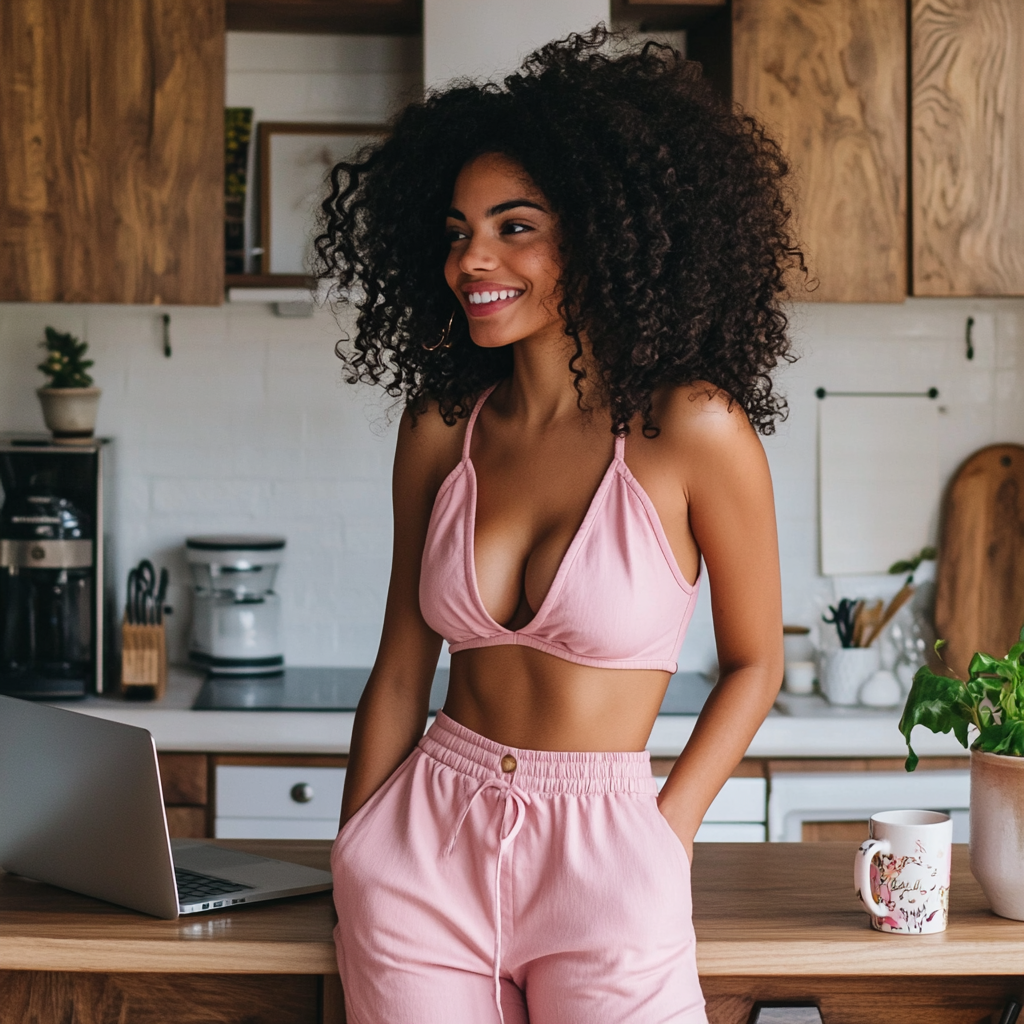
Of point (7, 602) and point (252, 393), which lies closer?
point (7, 602)

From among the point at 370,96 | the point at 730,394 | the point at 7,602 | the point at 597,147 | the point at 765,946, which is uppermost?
the point at 370,96

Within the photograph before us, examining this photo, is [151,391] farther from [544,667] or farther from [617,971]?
[617,971]

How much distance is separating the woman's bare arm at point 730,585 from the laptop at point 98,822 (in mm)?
438

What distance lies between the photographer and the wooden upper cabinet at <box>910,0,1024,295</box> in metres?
2.81

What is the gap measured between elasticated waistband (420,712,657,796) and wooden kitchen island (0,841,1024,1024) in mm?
138

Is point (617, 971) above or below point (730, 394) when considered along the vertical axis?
below

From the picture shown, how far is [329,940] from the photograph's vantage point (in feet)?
4.37

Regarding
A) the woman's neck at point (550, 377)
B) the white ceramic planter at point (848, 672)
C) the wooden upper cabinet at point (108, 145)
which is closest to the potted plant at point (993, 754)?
the woman's neck at point (550, 377)

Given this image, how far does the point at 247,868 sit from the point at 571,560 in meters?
0.54

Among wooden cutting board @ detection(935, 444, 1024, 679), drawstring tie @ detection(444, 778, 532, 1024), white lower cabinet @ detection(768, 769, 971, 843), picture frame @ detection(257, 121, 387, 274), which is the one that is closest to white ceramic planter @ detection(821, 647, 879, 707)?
white lower cabinet @ detection(768, 769, 971, 843)

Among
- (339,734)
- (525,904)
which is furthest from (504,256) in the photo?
(339,734)

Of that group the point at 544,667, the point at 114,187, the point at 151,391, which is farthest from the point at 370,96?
the point at 544,667

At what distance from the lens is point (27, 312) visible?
3.16 m

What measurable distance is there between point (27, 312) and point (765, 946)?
8.16 ft
